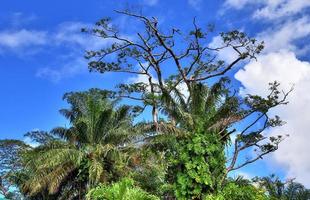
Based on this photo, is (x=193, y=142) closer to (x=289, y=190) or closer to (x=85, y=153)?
(x=85, y=153)

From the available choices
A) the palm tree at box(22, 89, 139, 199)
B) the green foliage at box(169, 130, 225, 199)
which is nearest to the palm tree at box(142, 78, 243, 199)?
the green foliage at box(169, 130, 225, 199)

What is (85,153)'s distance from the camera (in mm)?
27094

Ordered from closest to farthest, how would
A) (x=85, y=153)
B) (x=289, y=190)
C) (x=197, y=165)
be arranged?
1. (x=197, y=165)
2. (x=85, y=153)
3. (x=289, y=190)

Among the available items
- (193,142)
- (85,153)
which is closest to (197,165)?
(193,142)

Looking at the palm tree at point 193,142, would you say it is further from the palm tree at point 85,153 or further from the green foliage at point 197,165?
the palm tree at point 85,153

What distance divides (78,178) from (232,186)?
824 cm

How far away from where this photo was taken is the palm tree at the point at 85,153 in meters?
26.5

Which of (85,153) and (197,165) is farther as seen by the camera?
(85,153)

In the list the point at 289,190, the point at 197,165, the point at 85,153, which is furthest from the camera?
the point at 289,190

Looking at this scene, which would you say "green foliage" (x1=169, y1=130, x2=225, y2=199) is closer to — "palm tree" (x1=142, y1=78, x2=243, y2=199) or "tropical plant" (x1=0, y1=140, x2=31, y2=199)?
"palm tree" (x1=142, y1=78, x2=243, y2=199)

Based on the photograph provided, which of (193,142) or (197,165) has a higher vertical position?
(193,142)

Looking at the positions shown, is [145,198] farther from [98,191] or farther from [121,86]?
[121,86]

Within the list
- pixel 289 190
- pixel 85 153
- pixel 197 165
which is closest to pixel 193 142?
pixel 197 165

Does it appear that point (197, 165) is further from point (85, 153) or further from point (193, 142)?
point (85, 153)
